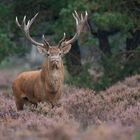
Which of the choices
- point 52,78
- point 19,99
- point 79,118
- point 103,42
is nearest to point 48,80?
point 52,78

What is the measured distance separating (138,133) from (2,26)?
15.6 metres

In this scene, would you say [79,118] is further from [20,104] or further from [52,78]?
[20,104]

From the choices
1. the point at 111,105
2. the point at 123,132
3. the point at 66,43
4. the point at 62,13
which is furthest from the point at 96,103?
the point at 123,132

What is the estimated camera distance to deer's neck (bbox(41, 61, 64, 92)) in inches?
591

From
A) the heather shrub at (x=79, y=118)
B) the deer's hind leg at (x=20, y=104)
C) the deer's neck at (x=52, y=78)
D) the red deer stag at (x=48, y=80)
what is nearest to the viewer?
the heather shrub at (x=79, y=118)

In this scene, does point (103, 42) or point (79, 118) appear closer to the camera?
point (79, 118)

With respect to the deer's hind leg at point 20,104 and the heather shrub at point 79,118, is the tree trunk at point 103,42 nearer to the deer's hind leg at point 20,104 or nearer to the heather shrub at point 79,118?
the heather shrub at point 79,118

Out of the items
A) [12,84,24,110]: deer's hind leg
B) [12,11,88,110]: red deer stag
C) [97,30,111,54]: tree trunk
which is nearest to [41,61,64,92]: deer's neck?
[12,11,88,110]: red deer stag

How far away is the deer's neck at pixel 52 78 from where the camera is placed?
49.2 feet

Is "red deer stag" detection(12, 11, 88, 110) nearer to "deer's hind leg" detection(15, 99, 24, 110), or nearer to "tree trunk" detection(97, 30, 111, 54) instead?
"deer's hind leg" detection(15, 99, 24, 110)

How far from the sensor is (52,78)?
15070 millimetres

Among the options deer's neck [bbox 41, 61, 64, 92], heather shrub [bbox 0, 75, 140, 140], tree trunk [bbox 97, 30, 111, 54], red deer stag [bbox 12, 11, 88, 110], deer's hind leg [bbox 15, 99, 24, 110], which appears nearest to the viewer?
heather shrub [bbox 0, 75, 140, 140]

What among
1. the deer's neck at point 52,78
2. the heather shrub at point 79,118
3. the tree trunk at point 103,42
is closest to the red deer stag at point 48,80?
the deer's neck at point 52,78

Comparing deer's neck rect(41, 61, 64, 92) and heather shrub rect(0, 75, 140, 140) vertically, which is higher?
deer's neck rect(41, 61, 64, 92)
